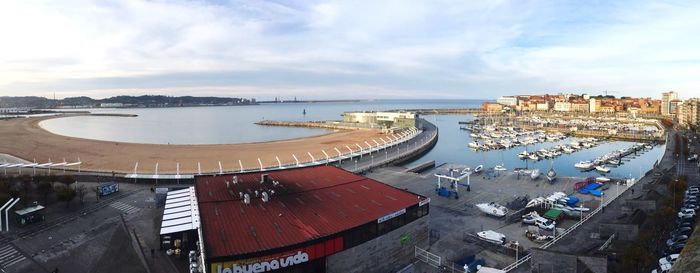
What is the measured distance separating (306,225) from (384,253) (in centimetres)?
269

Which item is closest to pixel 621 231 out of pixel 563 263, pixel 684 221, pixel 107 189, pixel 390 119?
pixel 684 221

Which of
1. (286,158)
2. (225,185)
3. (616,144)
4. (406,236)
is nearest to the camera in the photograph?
(406,236)

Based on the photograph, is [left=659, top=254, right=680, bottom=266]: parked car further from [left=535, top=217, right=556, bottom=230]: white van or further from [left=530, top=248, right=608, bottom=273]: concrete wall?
[left=535, top=217, right=556, bottom=230]: white van

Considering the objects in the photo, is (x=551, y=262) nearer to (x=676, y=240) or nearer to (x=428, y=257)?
(x=428, y=257)

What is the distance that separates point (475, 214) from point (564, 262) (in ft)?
22.3

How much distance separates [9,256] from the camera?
44.2 ft

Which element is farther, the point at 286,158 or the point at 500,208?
the point at 286,158

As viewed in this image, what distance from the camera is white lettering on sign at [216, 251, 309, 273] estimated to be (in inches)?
384

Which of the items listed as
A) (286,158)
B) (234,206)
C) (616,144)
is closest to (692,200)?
(234,206)

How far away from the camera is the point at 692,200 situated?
1880 centimetres

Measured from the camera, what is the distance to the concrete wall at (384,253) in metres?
11.4

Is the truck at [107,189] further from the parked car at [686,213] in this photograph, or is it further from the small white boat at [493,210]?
the parked car at [686,213]

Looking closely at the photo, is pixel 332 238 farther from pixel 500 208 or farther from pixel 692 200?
pixel 692 200

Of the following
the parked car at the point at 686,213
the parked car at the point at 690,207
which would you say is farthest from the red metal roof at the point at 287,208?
the parked car at the point at 690,207
